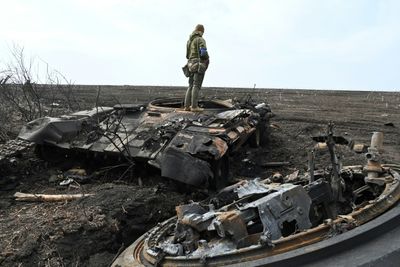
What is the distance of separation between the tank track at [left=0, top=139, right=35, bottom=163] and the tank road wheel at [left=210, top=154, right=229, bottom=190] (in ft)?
12.3

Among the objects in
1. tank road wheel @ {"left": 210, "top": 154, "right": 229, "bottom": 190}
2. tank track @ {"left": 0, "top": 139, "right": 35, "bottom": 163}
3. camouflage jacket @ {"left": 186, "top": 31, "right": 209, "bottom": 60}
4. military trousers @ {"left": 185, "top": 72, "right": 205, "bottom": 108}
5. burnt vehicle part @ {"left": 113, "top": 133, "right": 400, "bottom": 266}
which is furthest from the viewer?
military trousers @ {"left": 185, "top": 72, "right": 205, "bottom": 108}

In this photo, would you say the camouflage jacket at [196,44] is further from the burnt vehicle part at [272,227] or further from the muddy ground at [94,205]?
the burnt vehicle part at [272,227]

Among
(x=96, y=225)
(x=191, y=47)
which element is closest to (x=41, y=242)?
(x=96, y=225)

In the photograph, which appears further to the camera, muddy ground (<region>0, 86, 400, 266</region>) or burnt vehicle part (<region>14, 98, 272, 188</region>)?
burnt vehicle part (<region>14, 98, 272, 188</region>)

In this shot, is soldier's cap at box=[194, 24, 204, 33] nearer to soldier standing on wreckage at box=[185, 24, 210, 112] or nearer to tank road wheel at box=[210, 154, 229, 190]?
soldier standing on wreckage at box=[185, 24, 210, 112]

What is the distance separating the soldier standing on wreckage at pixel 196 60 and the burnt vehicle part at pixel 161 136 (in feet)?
1.62

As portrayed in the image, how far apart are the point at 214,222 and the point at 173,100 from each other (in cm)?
788

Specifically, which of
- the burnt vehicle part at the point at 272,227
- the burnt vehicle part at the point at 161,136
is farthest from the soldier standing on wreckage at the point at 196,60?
the burnt vehicle part at the point at 272,227

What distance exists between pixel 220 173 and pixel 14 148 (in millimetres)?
4039

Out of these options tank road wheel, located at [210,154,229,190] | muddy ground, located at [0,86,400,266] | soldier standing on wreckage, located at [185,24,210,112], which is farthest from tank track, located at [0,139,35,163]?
tank road wheel, located at [210,154,229,190]

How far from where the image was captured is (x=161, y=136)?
9.08 meters

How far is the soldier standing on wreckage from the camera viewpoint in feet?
34.3

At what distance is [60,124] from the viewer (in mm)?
9852

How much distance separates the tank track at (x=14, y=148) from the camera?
9.73m
